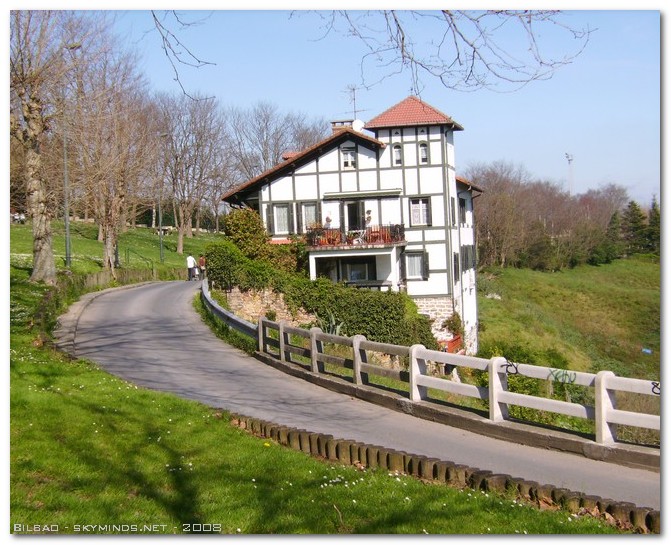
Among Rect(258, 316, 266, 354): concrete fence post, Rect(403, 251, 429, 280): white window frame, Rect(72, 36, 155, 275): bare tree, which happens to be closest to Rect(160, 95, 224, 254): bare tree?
Rect(72, 36, 155, 275): bare tree

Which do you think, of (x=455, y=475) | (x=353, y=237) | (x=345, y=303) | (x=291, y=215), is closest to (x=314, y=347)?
(x=455, y=475)

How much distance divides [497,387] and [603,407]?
158 cm

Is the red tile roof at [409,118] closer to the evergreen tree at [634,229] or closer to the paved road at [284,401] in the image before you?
the paved road at [284,401]

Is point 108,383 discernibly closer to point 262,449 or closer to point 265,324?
point 262,449

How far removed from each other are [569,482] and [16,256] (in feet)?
110

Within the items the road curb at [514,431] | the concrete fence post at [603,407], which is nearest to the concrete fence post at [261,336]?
the road curb at [514,431]

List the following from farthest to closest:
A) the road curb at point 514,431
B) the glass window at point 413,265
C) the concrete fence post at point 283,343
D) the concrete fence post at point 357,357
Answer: the glass window at point 413,265 → the concrete fence post at point 283,343 → the concrete fence post at point 357,357 → the road curb at point 514,431

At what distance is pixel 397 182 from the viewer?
36.5 m

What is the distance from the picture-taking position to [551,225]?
69562 mm

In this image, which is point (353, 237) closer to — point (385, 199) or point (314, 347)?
point (385, 199)

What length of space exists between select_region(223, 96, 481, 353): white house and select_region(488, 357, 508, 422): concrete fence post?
84.6 ft

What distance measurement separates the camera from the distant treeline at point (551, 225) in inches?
2539

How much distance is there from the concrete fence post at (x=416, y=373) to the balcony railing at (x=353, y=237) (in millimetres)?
23570

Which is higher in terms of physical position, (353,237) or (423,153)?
(423,153)
